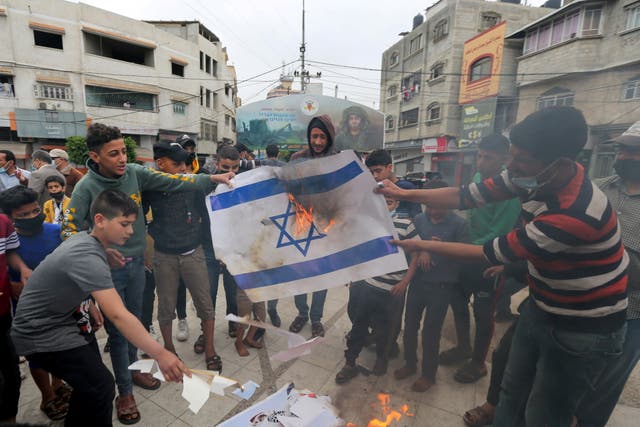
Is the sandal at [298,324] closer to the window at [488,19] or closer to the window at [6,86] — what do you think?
the window at [488,19]

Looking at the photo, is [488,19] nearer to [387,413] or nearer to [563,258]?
[563,258]

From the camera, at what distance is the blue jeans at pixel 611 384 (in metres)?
1.91

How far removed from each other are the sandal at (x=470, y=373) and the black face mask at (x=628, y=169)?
191 cm

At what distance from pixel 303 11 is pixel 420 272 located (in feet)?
83.9

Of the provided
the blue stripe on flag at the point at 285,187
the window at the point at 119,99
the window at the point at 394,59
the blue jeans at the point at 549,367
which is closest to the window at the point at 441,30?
the window at the point at 394,59

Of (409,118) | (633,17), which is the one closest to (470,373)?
(633,17)

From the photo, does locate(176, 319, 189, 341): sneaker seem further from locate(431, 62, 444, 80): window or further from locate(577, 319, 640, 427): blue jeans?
locate(431, 62, 444, 80): window

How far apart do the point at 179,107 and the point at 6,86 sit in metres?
10.1

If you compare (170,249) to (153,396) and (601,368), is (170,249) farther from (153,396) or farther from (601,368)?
(601,368)

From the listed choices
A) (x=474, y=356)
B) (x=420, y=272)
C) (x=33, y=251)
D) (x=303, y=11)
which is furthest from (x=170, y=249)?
(x=303, y=11)

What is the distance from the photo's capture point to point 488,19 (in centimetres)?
2039

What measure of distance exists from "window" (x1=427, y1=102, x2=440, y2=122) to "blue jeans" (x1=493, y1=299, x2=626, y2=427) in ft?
75.8

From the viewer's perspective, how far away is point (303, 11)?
23.0m

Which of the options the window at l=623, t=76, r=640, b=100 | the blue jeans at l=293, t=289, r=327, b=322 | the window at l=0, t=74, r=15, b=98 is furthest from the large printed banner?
the blue jeans at l=293, t=289, r=327, b=322
